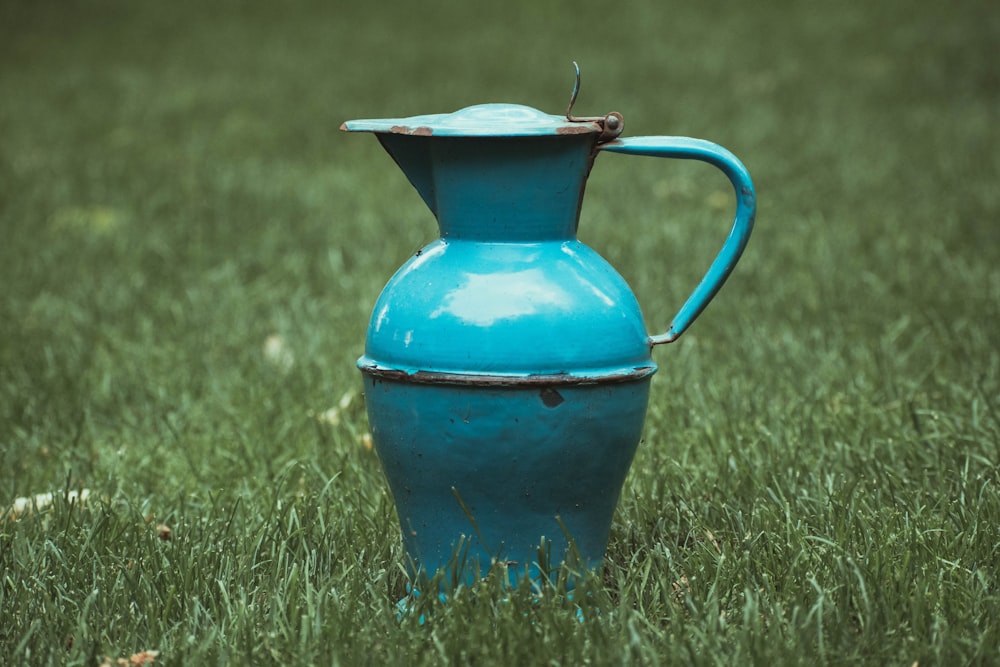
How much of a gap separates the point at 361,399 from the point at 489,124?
1.40m

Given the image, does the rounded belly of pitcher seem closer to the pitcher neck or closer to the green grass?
the green grass

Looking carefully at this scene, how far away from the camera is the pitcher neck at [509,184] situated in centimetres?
204

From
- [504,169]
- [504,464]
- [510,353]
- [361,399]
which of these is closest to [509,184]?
[504,169]

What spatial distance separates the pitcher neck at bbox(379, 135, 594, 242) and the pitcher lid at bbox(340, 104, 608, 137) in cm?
3

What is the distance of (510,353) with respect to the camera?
76.9 inches

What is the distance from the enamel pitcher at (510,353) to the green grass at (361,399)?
0.13m

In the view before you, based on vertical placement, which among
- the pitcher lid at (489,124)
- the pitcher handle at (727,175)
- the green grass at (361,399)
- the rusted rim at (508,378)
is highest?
the pitcher lid at (489,124)

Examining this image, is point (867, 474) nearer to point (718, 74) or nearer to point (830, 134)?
point (830, 134)

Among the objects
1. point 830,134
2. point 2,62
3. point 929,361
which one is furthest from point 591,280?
point 2,62

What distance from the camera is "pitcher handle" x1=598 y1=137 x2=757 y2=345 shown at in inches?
80.9

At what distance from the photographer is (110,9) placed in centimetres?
1338

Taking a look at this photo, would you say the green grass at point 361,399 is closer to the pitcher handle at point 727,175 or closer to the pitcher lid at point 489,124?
the pitcher handle at point 727,175

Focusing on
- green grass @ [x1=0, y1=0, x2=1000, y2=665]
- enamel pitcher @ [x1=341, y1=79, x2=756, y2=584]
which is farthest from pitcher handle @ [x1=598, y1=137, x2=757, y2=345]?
green grass @ [x1=0, y1=0, x2=1000, y2=665]

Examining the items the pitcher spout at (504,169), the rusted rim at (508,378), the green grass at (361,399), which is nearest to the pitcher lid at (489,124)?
the pitcher spout at (504,169)
